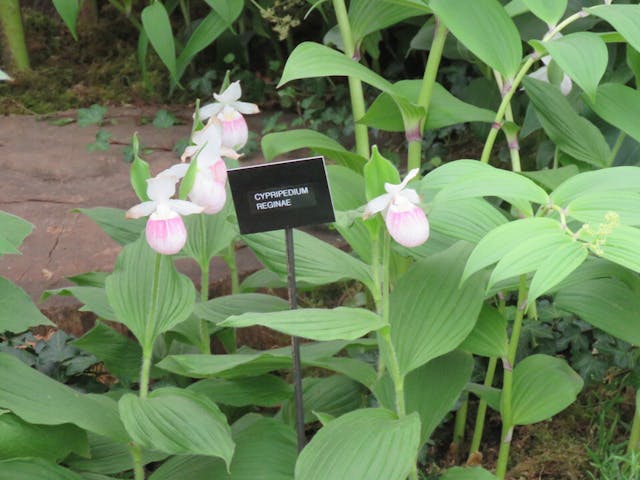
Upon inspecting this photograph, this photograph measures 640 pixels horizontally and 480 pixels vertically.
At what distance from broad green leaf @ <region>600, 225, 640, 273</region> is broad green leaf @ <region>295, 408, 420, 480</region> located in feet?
1.32

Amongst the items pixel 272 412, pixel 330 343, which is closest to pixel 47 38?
pixel 272 412

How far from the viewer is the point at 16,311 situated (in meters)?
1.60

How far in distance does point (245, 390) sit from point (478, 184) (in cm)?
67

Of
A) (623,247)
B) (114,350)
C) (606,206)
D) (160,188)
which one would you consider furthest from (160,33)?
(623,247)

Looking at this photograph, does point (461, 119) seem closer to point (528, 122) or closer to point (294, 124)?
point (528, 122)

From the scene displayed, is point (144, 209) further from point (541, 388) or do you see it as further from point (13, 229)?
point (541, 388)

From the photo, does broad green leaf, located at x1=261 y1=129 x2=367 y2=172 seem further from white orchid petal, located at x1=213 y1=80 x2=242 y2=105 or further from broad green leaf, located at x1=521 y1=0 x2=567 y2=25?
broad green leaf, located at x1=521 y1=0 x2=567 y2=25

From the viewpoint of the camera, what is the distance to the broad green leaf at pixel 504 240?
1240mm

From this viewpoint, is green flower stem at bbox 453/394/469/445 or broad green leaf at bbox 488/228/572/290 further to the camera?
green flower stem at bbox 453/394/469/445

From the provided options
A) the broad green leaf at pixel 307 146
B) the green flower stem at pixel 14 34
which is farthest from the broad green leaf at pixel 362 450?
the green flower stem at pixel 14 34

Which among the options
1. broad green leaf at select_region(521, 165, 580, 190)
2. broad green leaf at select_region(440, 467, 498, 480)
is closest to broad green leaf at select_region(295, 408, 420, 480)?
broad green leaf at select_region(440, 467, 498, 480)

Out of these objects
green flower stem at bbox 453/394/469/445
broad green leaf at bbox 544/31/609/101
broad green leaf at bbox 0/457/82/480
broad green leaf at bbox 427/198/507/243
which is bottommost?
green flower stem at bbox 453/394/469/445

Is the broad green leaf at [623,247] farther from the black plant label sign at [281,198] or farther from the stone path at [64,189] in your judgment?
the stone path at [64,189]

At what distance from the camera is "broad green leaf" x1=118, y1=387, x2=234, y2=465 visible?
146 cm
